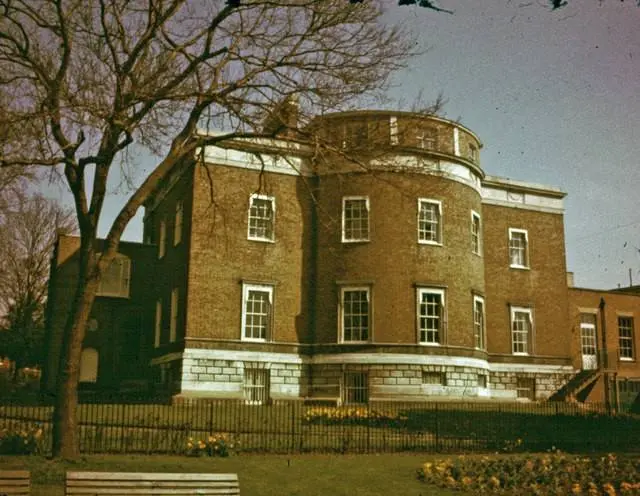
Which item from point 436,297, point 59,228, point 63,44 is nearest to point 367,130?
point 63,44

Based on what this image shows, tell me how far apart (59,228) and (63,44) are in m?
40.4

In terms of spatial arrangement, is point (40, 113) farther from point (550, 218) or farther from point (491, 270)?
point (550, 218)

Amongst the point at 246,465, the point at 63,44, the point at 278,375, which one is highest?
the point at 63,44

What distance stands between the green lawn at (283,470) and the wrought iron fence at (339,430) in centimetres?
104

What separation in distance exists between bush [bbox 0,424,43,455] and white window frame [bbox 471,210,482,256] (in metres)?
23.2

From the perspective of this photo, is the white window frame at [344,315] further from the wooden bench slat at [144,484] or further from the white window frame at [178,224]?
the wooden bench slat at [144,484]

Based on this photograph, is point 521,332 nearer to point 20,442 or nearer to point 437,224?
point 437,224

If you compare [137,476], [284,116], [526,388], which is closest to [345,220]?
[526,388]

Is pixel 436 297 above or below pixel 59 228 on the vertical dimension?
below

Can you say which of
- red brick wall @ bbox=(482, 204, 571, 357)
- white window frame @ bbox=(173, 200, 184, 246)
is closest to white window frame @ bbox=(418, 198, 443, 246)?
red brick wall @ bbox=(482, 204, 571, 357)

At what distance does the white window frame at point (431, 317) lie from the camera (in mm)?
32312

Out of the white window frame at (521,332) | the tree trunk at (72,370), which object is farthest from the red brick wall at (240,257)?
the tree trunk at (72,370)

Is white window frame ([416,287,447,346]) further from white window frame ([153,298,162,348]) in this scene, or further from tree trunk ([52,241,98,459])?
tree trunk ([52,241,98,459])

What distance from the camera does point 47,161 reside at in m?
16.5
